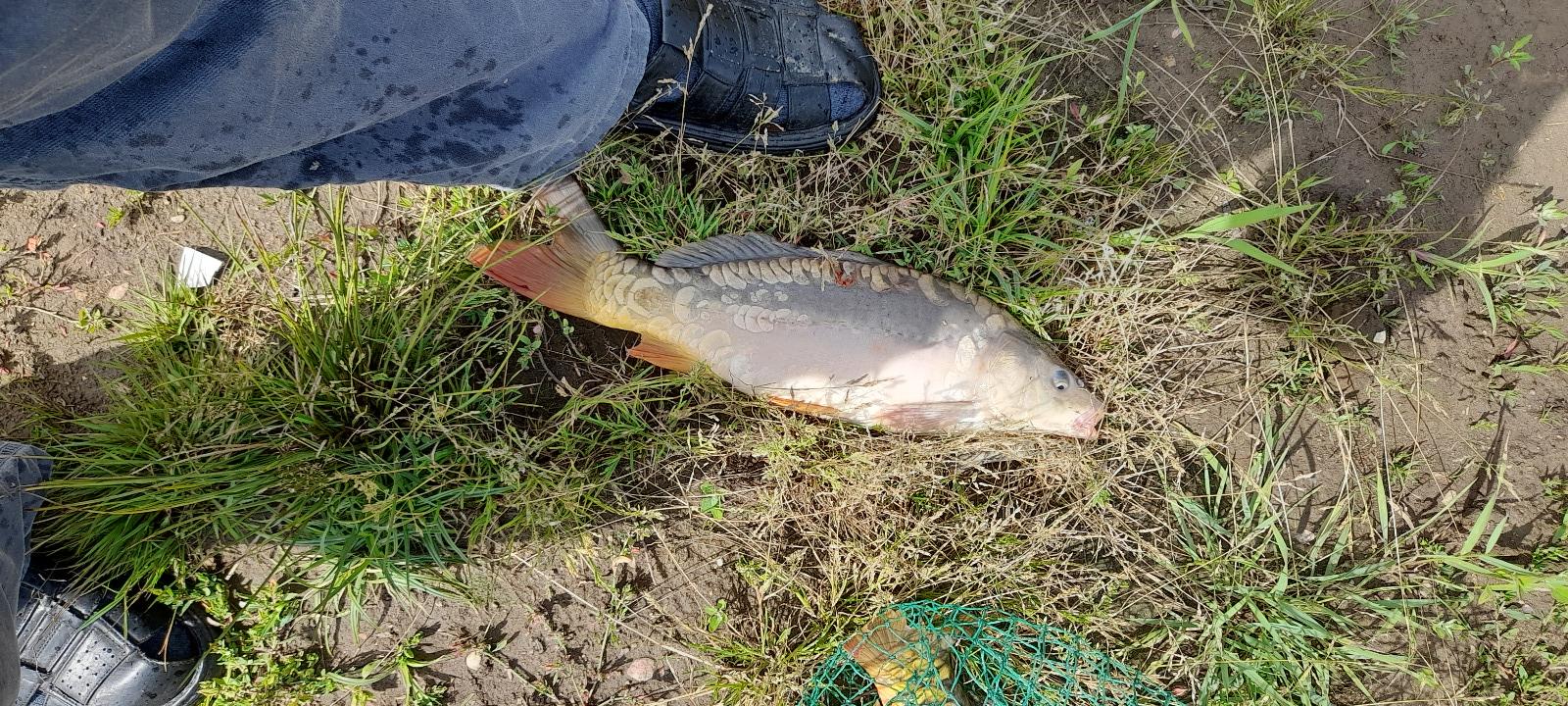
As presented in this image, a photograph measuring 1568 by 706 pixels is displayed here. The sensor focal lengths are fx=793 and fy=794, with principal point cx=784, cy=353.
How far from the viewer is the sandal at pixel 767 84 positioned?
2432mm

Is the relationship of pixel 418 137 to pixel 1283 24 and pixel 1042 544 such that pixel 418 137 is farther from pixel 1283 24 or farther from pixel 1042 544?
pixel 1283 24

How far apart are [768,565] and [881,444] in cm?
54

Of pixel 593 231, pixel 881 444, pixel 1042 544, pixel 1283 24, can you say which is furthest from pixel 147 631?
pixel 1283 24

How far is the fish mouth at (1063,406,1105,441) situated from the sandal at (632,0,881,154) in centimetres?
120

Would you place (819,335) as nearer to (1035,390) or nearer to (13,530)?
(1035,390)

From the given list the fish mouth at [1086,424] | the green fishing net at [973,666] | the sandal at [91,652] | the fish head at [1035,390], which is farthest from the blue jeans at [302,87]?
the green fishing net at [973,666]

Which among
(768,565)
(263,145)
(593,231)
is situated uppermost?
(263,145)

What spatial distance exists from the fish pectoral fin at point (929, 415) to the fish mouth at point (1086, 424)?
0.32m

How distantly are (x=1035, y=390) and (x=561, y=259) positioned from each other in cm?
157

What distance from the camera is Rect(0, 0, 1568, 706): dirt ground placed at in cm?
256

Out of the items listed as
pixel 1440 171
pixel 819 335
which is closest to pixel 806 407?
pixel 819 335

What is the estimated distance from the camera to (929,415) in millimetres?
2539

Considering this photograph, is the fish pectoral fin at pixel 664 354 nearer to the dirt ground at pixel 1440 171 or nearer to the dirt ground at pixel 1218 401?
the dirt ground at pixel 1218 401

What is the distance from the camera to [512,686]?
8.39 feet
